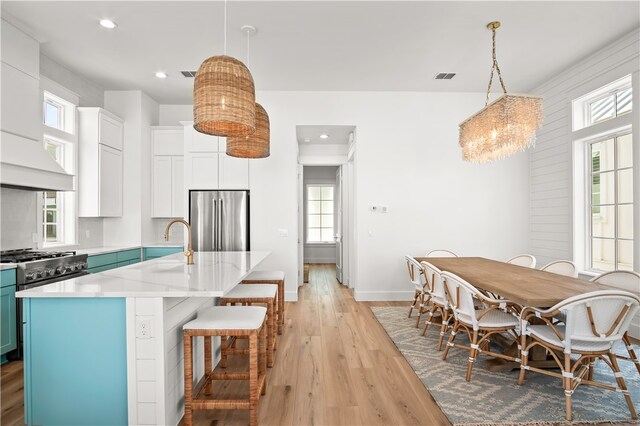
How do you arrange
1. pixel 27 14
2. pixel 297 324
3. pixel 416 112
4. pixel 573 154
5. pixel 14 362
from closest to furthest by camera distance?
pixel 14 362
pixel 27 14
pixel 297 324
pixel 573 154
pixel 416 112

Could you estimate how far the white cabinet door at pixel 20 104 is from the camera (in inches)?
124

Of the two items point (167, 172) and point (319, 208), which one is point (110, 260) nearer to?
point (167, 172)

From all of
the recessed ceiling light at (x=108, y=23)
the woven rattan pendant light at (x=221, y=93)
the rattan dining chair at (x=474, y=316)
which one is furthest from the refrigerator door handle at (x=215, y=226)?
the rattan dining chair at (x=474, y=316)

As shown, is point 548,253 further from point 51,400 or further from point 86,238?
point 86,238

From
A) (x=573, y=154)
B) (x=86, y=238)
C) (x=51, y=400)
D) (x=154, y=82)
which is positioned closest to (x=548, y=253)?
(x=573, y=154)

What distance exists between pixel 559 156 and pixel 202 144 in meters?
5.17

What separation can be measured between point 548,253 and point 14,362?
641 cm

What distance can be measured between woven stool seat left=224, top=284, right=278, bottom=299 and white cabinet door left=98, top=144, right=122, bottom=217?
2.96 meters

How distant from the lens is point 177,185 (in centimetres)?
541

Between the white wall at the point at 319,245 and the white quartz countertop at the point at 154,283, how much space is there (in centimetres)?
717

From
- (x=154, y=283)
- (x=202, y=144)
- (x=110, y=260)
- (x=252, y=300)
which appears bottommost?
(x=252, y=300)

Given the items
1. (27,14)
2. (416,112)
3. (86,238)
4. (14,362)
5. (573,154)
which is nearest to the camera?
(14,362)

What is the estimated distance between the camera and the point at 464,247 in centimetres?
526

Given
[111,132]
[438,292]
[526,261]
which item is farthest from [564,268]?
[111,132]
